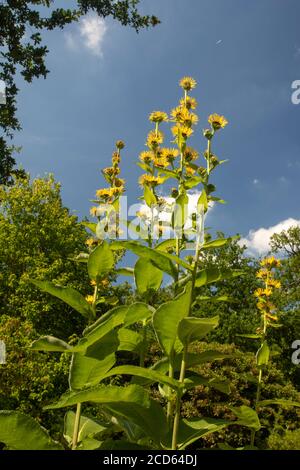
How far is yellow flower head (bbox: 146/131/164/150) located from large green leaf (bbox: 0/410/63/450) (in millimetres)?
1707

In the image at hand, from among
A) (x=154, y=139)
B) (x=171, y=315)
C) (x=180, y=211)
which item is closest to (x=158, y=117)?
(x=154, y=139)

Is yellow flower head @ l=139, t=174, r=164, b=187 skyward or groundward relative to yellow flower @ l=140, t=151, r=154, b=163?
groundward

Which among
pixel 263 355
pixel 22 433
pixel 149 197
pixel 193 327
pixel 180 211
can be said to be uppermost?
pixel 149 197

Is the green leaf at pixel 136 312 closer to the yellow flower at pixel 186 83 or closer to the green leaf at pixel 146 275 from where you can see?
the green leaf at pixel 146 275

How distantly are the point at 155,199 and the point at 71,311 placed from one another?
18.5 metres

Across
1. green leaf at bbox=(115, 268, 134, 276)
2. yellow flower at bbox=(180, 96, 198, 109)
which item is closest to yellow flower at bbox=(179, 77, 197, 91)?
yellow flower at bbox=(180, 96, 198, 109)

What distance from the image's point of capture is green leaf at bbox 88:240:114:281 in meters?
1.84

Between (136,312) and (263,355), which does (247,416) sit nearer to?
(136,312)

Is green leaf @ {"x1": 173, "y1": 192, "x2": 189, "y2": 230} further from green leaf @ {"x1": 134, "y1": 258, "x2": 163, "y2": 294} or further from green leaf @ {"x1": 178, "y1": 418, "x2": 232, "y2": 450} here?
green leaf @ {"x1": 178, "y1": 418, "x2": 232, "y2": 450}

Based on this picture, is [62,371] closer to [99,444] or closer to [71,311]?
[71,311]

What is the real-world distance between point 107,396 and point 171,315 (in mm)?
343

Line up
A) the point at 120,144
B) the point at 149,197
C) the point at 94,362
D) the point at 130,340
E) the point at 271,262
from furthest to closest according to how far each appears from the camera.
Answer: the point at 271,262 < the point at 120,144 < the point at 149,197 < the point at 130,340 < the point at 94,362

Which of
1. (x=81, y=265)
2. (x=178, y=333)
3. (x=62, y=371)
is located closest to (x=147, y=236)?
(x=178, y=333)

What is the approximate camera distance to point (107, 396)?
1234 millimetres
